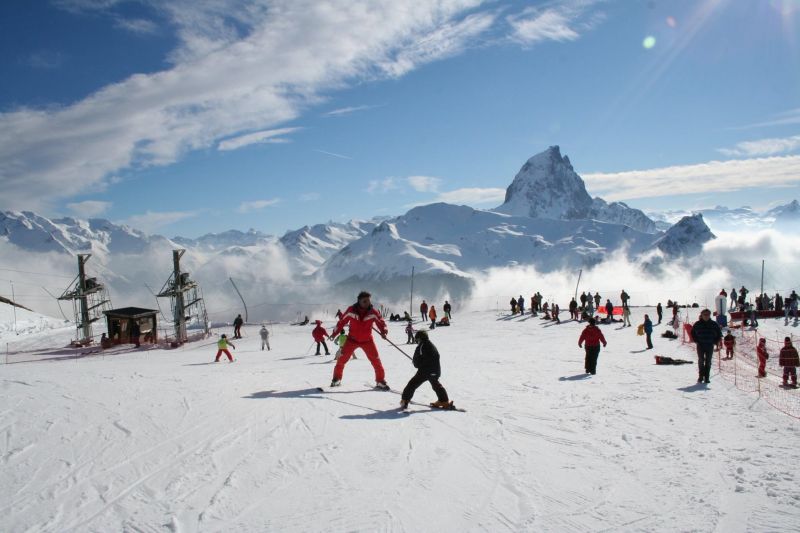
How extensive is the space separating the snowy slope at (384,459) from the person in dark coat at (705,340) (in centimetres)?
63

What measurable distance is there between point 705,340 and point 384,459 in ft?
29.1

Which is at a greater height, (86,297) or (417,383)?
(86,297)

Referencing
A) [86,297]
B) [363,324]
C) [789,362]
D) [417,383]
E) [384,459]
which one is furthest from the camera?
[86,297]

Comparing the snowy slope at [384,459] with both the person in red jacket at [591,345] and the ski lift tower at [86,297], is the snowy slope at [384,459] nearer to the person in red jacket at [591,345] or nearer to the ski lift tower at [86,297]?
the person in red jacket at [591,345]

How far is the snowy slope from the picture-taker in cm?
500

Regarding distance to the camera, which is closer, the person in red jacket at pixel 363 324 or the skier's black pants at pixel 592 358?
the person in red jacket at pixel 363 324

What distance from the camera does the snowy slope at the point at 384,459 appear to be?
16.4 feet

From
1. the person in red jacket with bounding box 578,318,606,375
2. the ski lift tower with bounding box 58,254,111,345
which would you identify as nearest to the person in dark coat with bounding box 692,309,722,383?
the person in red jacket with bounding box 578,318,606,375

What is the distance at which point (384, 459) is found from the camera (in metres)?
6.47

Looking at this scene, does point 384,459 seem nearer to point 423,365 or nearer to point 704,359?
point 423,365

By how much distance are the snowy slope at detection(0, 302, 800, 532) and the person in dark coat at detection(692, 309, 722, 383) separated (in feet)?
2.07

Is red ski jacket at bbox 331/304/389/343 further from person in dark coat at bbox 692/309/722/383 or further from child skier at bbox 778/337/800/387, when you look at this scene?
child skier at bbox 778/337/800/387

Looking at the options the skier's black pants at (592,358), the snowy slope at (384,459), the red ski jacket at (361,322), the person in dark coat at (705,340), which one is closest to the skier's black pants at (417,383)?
the snowy slope at (384,459)

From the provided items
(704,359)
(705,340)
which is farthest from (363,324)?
(704,359)
